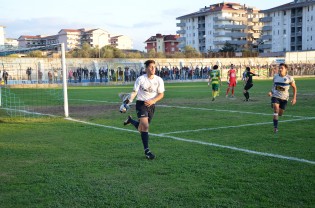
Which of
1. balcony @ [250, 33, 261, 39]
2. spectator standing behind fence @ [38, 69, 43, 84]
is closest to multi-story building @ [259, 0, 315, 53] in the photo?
balcony @ [250, 33, 261, 39]

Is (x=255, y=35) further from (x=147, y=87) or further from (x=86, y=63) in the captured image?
(x=147, y=87)

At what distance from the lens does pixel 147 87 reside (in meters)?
7.77

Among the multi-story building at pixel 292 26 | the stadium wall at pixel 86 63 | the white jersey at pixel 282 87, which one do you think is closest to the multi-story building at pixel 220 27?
the multi-story building at pixel 292 26

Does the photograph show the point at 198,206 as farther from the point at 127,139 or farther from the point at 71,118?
the point at 71,118

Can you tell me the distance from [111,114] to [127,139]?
18.8ft

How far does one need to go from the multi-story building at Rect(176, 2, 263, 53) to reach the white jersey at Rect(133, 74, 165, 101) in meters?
105

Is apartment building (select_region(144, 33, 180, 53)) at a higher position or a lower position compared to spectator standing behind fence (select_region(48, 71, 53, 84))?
higher

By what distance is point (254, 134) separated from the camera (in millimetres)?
9578

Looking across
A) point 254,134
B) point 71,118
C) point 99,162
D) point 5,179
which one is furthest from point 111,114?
point 5,179

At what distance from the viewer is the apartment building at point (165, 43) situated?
134 m

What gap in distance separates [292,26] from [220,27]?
2125cm

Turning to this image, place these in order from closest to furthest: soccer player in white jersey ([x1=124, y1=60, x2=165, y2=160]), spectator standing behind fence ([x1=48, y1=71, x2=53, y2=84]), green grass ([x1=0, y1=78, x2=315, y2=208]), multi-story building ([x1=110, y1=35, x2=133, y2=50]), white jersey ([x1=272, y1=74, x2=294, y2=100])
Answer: green grass ([x1=0, y1=78, x2=315, y2=208])
soccer player in white jersey ([x1=124, y1=60, x2=165, y2=160])
white jersey ([x1=272, y1=74, x2=294, y2=100])
spectator standing behind fence ([x1=48, y1=71, x2=53, y2=84])
multi-story building ([x1=110, y1=35, x2=133, y2=50])

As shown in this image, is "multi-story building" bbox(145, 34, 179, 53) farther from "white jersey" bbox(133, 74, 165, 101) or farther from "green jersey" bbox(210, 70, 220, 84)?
"white jersey" bbox(133, 74, 165, 101)

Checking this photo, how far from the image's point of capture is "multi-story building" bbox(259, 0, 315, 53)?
303 ft
